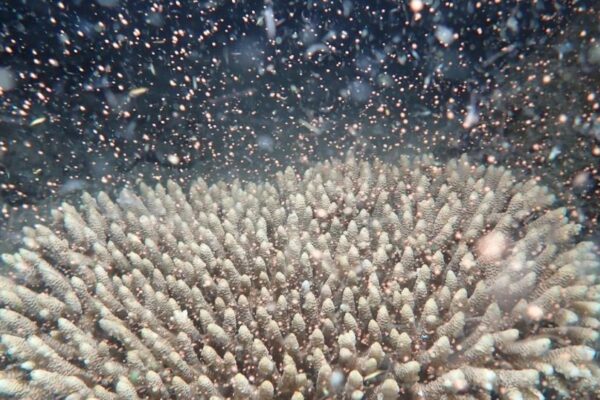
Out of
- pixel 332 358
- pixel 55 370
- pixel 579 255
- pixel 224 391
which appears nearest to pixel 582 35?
pixel 579 255

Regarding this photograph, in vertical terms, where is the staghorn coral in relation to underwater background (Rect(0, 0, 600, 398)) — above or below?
below

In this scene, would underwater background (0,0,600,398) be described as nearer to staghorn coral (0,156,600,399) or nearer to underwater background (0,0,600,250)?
underwater background (0,0,600,250)

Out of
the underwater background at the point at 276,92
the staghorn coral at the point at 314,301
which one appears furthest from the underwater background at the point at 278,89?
the staghorn coral at the point at 314,301

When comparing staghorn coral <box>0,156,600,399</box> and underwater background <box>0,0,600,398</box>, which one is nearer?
staghorn coral <box>0,156,600,399</box>

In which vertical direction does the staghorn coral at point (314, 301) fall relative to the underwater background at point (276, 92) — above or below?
below

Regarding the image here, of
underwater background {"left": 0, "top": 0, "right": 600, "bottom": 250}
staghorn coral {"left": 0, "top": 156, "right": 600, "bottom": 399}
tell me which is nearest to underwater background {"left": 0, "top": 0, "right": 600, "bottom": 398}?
underwater background {"left": 0, "top": 0, "right": 600, "bottom": 250}

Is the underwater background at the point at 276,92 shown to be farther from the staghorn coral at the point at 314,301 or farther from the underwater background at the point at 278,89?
the staghorn coral at the point at 314,301
